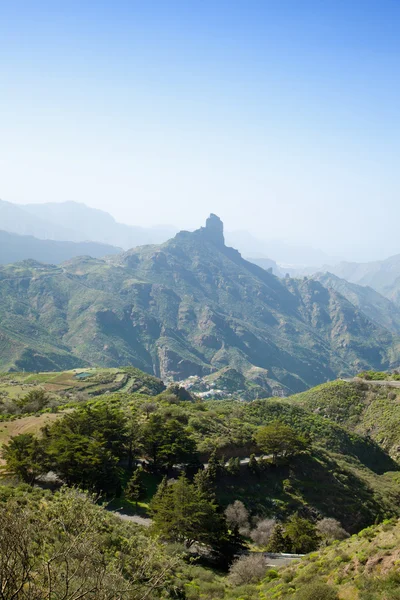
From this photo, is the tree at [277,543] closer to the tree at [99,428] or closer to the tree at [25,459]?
the tree at [99,428]

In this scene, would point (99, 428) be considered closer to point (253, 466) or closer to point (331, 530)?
point (253, 466)

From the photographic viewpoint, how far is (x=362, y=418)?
76125 mm

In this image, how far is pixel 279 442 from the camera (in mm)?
44156

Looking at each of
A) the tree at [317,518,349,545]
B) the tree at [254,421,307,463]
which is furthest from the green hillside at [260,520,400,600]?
the tree at [254,421,307,463]

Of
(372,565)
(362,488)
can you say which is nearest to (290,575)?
(372,565)

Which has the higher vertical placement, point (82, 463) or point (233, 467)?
point (82, 463)

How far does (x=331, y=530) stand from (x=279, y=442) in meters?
10.7

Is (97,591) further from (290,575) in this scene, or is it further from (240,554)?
(240,554)

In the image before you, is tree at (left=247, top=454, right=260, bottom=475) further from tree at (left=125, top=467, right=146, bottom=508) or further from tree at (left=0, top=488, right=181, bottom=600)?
tree at (left=0, top=488, right=181, bottom=600)

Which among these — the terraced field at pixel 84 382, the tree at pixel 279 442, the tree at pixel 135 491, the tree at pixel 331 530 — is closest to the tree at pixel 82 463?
the tree at pixel 135 491

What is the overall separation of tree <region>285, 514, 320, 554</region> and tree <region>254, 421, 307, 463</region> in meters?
12.4

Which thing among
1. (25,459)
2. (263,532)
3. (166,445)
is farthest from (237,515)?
(25,459)

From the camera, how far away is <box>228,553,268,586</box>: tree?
927 inches

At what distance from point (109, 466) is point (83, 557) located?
23.9 m
